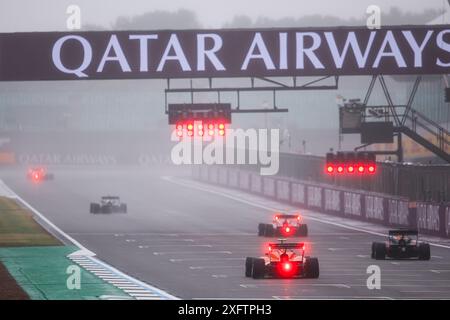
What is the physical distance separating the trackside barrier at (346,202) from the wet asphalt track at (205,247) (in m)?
2.84

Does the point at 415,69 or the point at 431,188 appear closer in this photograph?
the point at 415,69

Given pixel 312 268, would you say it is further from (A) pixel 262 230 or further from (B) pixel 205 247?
(A) pixel 262 230

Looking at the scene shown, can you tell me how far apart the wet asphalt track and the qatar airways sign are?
7.18 m

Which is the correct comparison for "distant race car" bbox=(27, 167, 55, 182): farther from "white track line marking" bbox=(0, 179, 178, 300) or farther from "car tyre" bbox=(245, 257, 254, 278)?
"car tyre" bbox=(245, 257, 254, 278)

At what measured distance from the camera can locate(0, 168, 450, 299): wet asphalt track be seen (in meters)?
38.1

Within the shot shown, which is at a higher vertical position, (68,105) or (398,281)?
(68,105)

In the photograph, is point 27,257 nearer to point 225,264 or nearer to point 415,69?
point 225,264

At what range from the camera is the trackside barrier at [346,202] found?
6391 cm

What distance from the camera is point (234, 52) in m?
Result: 42.6

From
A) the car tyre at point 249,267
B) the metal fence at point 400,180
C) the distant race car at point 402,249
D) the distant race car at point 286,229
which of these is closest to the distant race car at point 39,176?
the metal fence at point 400,180

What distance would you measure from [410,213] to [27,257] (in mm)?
24333

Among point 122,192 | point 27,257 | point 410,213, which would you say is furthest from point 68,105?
point 27,257

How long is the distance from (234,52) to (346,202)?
39.8 m

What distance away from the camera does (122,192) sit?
11050cm
